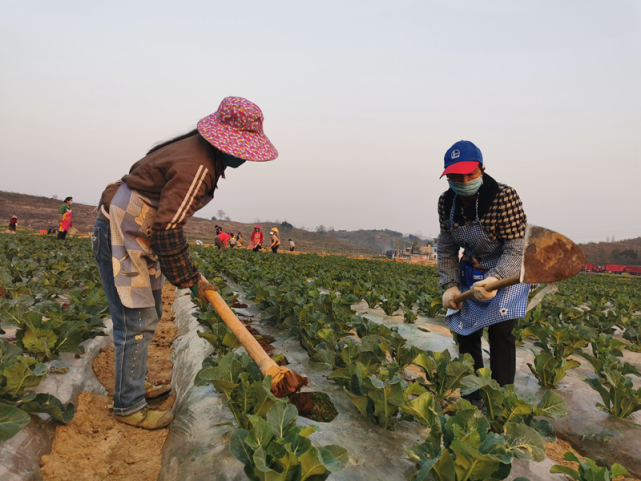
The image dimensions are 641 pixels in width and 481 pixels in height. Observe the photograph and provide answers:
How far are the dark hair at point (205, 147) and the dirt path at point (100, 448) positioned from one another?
5.74 ft

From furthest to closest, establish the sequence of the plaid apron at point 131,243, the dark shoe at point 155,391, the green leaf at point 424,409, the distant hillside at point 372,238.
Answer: the distant hillside at point 372,238
the dark shoe at point 155,391
the plaid apron at point 131,243
the green leaf at point 424,409

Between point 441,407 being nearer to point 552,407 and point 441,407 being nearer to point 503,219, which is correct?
point 552,407

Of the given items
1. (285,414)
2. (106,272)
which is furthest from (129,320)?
(285,414)

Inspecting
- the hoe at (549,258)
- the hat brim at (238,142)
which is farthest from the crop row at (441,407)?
the hat brim at (238,142)

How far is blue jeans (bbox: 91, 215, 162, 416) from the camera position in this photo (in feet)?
7.27

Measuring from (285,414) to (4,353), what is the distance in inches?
71.6

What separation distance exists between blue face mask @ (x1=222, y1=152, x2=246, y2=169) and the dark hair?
30 millimetres

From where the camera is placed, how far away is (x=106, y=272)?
88.6 inches

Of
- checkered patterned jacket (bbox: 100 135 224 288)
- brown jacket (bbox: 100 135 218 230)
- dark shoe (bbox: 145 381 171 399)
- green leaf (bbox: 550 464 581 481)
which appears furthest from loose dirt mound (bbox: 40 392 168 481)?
green leaf (bbox: 550 464 581 481)

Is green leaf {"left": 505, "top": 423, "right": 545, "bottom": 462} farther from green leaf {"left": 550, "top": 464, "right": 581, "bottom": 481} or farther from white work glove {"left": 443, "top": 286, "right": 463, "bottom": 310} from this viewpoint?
white work glove {"left": 443, "top": 286, "right": 463, "bottom": 310}

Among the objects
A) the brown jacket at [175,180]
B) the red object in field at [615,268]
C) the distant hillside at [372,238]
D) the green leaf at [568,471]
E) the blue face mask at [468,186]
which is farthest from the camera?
the distant hillside at [372,238]

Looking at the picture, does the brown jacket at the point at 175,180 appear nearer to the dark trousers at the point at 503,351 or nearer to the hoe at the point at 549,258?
the hoe at the point at 549,258

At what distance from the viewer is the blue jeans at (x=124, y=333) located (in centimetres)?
222

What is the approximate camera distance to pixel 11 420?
59.5 inches
